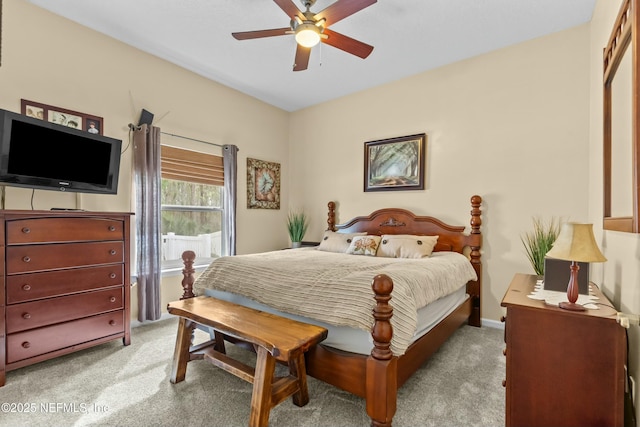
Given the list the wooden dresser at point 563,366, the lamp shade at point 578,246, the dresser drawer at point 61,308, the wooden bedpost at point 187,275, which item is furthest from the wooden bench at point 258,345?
the lamp shade at point 578,246

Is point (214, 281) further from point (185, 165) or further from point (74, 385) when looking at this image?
point (185, 165)

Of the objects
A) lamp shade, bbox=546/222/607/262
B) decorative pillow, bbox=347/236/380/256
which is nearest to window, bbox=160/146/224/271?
decorative pillow, bbox=347/236/380/256

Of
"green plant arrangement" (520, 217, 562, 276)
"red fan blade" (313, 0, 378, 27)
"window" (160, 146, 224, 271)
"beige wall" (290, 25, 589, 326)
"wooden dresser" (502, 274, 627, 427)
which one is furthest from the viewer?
"window" (160, 146, 224, 271)

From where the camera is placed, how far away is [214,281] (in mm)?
2551

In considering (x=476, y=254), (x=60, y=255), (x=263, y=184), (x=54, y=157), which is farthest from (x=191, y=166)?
(x=476, y=254)

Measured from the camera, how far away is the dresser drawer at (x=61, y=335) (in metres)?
2.14

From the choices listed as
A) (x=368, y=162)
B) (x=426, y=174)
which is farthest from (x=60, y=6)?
(x=426, y=174)

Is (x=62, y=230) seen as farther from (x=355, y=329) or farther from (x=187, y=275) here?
(x=355, y=329)

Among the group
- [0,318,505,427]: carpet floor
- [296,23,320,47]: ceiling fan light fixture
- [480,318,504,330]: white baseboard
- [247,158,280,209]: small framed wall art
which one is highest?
[296,23,320,47]: ceiling fan light fixture

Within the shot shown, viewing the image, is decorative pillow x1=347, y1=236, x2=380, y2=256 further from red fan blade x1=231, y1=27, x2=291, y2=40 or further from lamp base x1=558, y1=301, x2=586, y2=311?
red fan blade x1=231, y1=27, x2=291, y2=40

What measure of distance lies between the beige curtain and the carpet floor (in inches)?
28.2

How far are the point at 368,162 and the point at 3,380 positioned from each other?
399cm

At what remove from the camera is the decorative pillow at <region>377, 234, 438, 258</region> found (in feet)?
10.7

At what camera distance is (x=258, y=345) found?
1.66 metres
